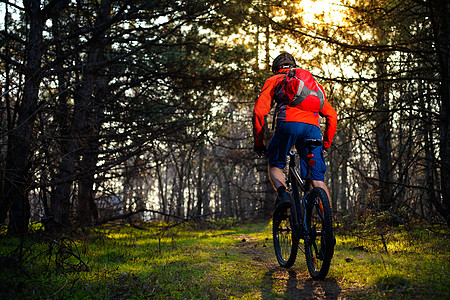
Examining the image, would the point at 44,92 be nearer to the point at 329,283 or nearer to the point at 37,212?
the point at 37,212

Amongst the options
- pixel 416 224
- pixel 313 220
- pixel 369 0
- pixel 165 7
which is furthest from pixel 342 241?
pixel 165 7

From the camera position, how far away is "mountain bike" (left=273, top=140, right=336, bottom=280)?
299cm

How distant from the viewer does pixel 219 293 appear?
2.78 metres

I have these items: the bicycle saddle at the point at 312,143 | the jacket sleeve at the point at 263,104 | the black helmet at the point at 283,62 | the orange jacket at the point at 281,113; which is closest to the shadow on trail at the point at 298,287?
the bicycle saddle at the point at 312,143

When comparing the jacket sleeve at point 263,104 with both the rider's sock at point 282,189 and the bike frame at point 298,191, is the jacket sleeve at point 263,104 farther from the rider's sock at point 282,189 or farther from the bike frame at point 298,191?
the rider's sock at point 282,189

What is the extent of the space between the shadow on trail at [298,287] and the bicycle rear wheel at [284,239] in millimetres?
237

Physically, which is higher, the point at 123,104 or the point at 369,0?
the point at 369,0

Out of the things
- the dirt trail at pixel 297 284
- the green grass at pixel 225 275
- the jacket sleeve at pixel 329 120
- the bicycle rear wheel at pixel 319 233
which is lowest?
the dirt trail at pixel 297 284

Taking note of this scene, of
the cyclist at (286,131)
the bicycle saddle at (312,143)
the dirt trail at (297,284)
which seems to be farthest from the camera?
the cyclist at (286,131)

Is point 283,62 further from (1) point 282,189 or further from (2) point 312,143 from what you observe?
(1) point 282,189

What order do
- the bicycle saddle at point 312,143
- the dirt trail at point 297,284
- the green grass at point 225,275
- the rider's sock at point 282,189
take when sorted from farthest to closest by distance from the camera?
the rider's sock at point 282,189 → the bicycle saddle at point 312,143 → the dirt trail at point 297,284 → the green grass at point 225,275

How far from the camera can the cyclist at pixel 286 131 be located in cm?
346

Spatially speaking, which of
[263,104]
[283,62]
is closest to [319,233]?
[263,104]

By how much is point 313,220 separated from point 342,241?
237 centimetres
